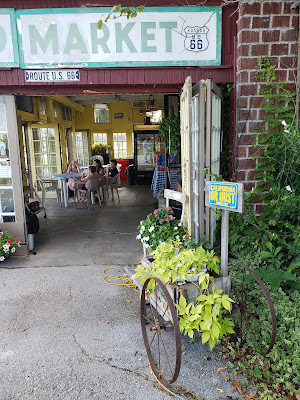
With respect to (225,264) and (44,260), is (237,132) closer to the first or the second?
(225,264)

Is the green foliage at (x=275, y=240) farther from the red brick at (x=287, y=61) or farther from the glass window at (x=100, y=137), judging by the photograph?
the glass window at (x=100, y=137)

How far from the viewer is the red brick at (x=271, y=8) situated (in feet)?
13.1

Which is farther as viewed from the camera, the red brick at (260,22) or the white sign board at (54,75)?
the white sign board at (54,75)

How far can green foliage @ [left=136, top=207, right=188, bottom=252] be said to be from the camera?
11.6 feet

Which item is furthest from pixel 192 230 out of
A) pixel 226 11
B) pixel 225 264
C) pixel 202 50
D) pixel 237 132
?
pixel 226 11

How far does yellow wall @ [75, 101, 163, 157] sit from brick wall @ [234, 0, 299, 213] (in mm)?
11286

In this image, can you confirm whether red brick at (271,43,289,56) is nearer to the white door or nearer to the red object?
the white door

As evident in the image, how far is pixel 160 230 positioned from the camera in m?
3.57

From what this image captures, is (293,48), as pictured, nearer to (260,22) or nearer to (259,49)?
Result: (259,49)

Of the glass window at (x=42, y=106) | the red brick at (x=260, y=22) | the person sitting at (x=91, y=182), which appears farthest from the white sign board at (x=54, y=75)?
the glass window at (x=42, y=106)

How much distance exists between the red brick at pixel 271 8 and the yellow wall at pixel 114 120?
37.2 feet

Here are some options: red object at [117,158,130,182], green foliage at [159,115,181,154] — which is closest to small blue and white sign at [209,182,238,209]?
green foliage at [159,115,181,154]

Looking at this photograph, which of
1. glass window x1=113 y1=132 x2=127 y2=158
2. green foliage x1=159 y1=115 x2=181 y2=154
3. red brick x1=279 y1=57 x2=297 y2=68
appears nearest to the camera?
red brick x1=279 y1=57 x2=297 y2=68

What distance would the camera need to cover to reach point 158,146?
503 inches
